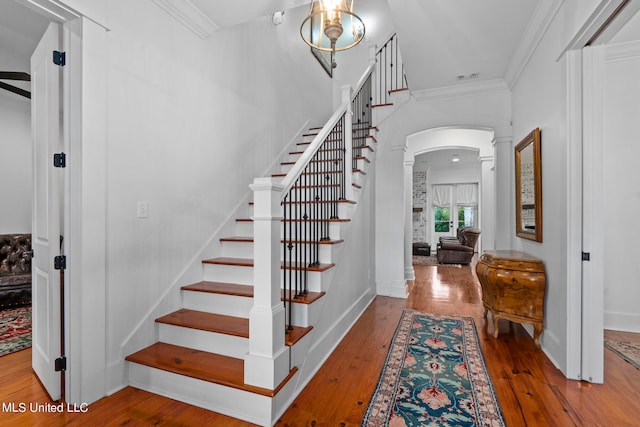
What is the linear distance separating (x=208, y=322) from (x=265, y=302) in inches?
28.7

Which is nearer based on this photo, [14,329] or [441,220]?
[14,329]

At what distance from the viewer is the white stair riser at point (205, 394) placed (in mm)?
1749

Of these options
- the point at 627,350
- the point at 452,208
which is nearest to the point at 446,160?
the point at 452,208

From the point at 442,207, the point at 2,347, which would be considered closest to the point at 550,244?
the point at 2,347

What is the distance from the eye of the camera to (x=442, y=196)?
36.8 ft

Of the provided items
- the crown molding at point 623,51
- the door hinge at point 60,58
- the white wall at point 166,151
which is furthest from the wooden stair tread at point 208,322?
the crown molding at point 623,51

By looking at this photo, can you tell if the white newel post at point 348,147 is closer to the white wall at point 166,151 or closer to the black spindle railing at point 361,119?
the black spindle railing at point 361,119

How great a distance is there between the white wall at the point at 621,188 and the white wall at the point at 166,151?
12.2ft

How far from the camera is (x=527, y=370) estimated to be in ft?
7.63

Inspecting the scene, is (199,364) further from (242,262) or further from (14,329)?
(14,329)

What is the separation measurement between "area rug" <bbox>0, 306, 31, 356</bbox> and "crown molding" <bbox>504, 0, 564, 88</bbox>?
5073mm

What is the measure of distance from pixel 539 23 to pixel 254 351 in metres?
3.33

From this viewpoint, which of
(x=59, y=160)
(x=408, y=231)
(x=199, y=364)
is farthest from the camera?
(x=408, y=231)

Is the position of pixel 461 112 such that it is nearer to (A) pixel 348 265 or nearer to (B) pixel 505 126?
(B) pixel 505 126
